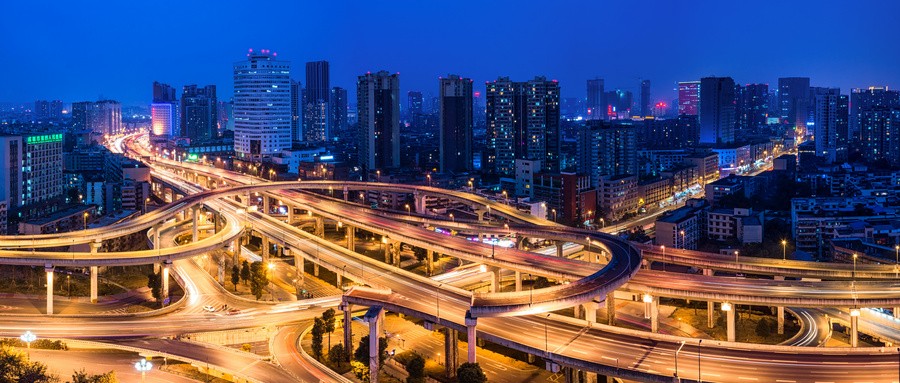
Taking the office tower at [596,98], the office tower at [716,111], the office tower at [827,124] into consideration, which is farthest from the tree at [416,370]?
the office tower at [596,98]

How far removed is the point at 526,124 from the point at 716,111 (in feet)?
104

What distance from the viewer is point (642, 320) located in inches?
792

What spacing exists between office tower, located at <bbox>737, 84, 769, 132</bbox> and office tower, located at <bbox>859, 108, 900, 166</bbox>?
3385cm

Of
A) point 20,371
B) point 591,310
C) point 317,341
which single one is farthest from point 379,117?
point 20,371

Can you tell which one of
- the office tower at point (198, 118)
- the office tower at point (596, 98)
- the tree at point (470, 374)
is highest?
the office tower at point (596, 98)

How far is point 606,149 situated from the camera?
159ft

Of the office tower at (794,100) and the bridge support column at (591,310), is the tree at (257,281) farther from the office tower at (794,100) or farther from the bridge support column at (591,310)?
the office tower at (794,100)

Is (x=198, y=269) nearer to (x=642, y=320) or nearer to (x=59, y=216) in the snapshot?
(x=59, y=216)

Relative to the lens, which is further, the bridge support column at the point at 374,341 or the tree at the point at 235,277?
the tree at the point at 235,277

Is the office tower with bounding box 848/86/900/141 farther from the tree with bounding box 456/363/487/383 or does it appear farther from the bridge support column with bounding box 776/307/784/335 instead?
the tree with bounding box 456/363/487/383

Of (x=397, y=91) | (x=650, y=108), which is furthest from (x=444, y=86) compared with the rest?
(x=650, y=108)

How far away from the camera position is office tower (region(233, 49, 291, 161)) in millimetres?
58062

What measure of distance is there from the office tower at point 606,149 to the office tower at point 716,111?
30355 millimetres

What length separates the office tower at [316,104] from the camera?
91.8 metres
